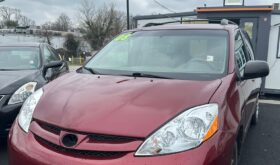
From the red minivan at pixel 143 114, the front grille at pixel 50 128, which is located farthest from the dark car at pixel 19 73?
the front grille at pixel 50 128

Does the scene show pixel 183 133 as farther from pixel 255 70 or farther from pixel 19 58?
pixel 19 58

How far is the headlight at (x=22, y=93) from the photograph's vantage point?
3928 millimetres

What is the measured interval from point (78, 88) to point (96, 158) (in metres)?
0.78

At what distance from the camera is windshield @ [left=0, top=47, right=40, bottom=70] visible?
526cm

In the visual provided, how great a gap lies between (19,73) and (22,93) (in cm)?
64

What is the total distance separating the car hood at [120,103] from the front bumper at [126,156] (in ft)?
0.56

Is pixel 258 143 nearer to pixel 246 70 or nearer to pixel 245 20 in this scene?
pixel 246 70

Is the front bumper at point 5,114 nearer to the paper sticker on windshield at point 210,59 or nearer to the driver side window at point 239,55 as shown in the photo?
the paper sticker on windshield at point 210,59

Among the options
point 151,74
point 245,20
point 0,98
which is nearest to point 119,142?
point 151,74

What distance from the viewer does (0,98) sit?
3.85m

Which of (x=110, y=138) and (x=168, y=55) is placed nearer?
(x=110, y=138)

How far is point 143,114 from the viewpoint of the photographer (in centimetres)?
205

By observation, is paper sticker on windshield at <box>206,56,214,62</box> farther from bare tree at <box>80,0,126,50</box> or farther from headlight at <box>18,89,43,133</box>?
bare tree at <box>80,0,126,50</box>

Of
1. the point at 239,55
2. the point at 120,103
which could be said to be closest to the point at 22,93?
the point at 120,103
